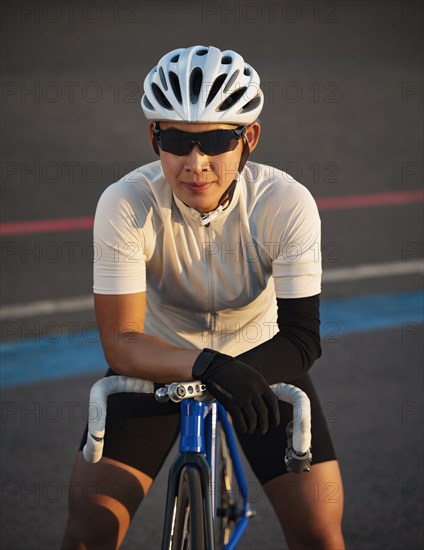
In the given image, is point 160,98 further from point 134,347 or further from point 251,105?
point 134,347

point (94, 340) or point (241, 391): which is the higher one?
point (241, 391)

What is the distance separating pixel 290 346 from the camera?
3.68 metres

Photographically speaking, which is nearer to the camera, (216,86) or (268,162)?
(216,86)

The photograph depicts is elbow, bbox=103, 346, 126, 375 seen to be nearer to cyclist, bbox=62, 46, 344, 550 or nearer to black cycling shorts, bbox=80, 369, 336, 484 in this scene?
cyclist, bbox=62, 46, 344, 550

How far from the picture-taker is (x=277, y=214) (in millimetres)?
3914

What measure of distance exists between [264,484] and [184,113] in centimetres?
144

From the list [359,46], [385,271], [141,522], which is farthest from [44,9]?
[141,522]

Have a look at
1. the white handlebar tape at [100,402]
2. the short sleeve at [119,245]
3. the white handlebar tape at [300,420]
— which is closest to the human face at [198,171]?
the short sleeve at [119,245]

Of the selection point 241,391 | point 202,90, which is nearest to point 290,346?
point 241,391

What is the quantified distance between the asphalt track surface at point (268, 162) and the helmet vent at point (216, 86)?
258 centimetres

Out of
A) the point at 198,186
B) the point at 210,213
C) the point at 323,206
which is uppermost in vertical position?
the point at 198,186

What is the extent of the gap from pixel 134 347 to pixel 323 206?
6882 mm

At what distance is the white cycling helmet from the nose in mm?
107

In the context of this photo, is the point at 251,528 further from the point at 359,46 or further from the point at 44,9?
the point at 44,9
